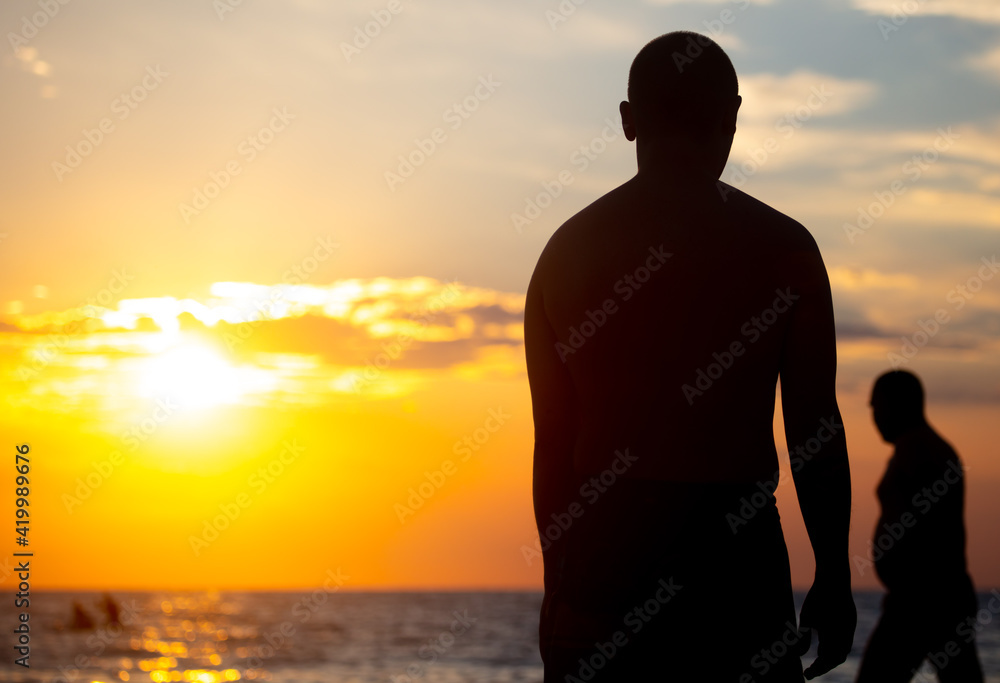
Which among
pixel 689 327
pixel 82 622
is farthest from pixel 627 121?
pixel 82 622

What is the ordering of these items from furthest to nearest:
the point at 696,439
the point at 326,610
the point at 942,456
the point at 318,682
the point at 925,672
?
the point at 326,610
the point at 318,682
the point at 925,672
the point at 942,456
the point at 696,439

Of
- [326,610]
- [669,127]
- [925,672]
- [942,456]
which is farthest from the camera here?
[326,610]

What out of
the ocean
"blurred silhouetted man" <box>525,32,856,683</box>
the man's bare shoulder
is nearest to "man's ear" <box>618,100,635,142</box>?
"blurred silhouetted man" <box>525,32,856,683</box>

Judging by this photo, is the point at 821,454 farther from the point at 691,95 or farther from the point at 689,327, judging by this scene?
the point at 691,95

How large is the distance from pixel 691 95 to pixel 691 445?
0.86m

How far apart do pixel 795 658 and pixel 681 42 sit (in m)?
1.49

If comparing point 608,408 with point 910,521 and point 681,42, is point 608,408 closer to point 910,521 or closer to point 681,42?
point 681,42

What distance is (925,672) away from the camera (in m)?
25.2

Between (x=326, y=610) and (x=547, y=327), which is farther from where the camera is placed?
(x=326, y=610)

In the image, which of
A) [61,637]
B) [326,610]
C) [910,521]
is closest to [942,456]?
[910,521]

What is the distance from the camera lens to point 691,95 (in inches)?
97.1

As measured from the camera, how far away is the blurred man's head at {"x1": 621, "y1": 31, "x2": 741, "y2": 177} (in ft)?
8.09

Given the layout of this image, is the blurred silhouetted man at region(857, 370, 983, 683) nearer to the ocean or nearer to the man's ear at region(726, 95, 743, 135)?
the man's ear at region(726, 95, 743, 135)

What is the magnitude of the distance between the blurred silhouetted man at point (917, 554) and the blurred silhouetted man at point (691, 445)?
14.1ft
